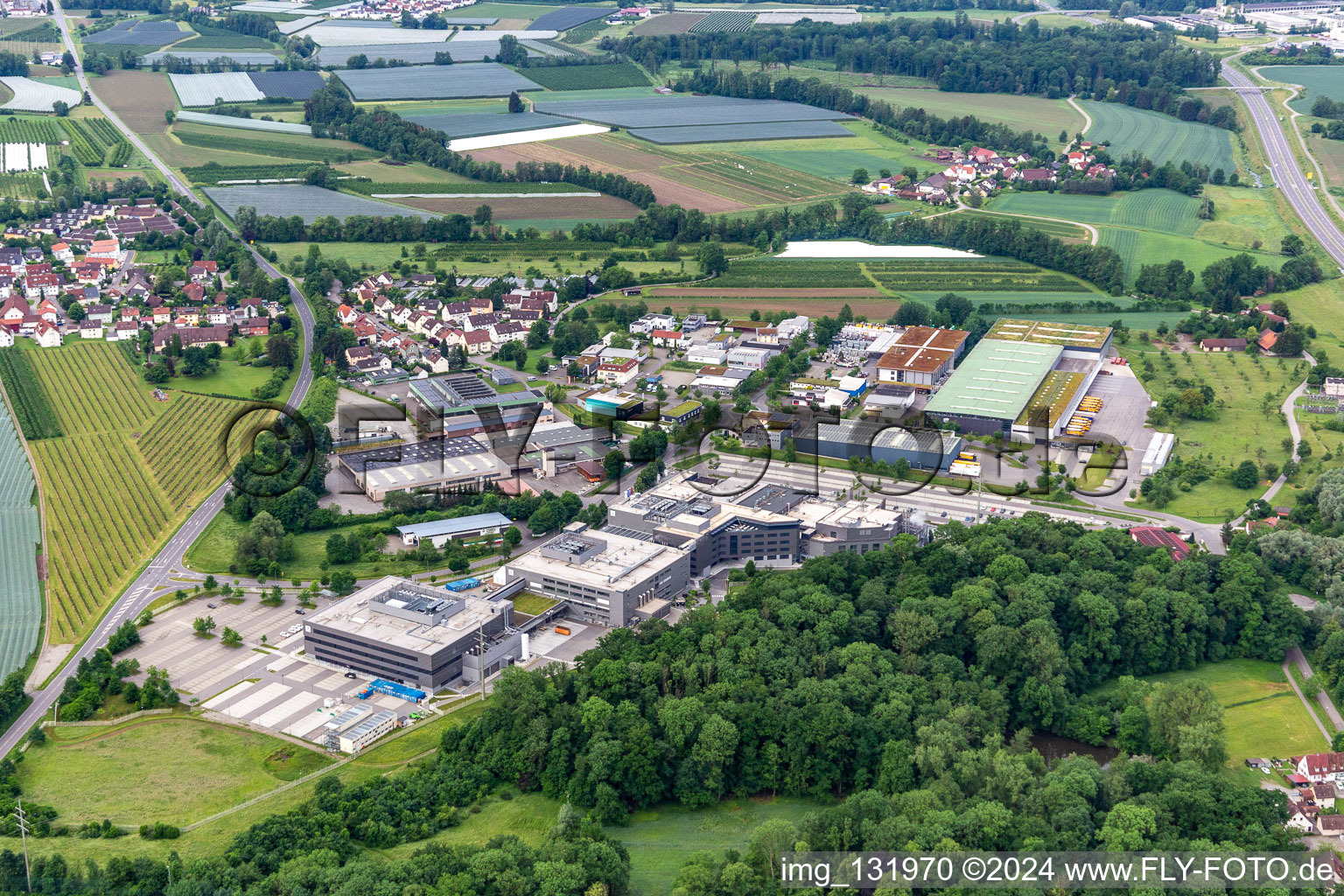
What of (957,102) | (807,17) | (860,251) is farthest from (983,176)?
(807,17)

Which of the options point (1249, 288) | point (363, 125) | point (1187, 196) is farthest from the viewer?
point (363, 125)

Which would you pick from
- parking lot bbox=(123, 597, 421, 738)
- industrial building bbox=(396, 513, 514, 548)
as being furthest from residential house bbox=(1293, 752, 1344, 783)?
industrial building bbox=(396, 513, 514, 548)

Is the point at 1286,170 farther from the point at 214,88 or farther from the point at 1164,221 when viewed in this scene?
the point at 214,88

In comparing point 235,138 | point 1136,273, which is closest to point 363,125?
point 235,138

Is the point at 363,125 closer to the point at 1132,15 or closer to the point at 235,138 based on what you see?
the point at 235,138

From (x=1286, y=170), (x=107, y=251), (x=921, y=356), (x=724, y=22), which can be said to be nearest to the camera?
(x=921, y=356)

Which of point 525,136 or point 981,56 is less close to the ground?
point 981,56

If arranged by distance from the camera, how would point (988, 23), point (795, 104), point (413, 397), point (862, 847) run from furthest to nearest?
point (988, 23)
point (795, 104)
point (413, 397)
point (862, 847)

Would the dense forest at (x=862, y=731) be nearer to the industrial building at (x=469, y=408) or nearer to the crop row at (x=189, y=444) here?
the industrial building at (x=469, y=408)
